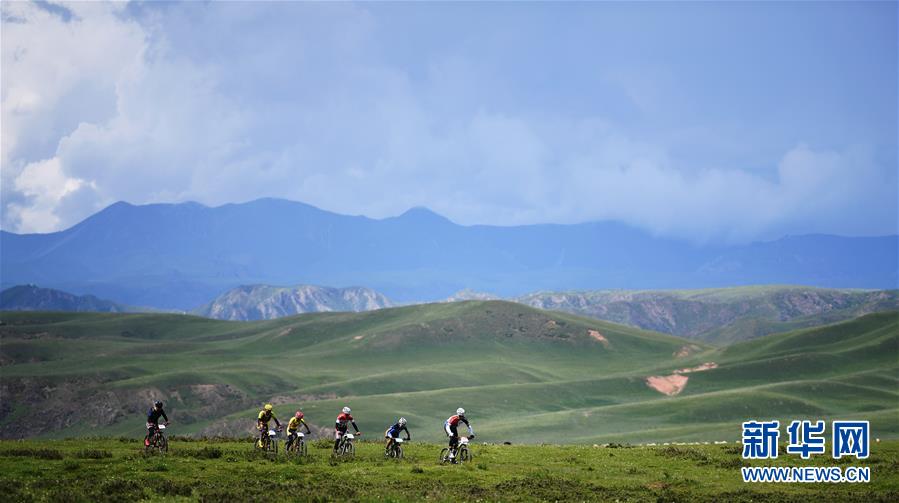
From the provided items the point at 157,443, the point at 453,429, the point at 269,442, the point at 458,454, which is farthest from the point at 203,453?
the point at 458,454

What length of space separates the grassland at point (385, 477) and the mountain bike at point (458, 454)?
937 millimetres

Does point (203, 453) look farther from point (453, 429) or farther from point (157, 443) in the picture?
point (453, 429)

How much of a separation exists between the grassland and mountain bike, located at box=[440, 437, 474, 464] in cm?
94

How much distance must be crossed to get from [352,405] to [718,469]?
118 meters

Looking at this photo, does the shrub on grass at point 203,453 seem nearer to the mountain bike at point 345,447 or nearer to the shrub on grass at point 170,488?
the mountain bike at point 345,447

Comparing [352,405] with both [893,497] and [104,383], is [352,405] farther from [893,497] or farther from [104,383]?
[893,497]

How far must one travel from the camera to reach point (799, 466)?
157 ft

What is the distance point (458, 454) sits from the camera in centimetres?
4922

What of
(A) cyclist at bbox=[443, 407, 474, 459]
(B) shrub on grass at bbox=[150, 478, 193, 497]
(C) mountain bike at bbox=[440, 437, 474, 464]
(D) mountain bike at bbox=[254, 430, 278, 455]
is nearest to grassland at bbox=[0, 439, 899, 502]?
(B) shrub on grass at bbox=[150, 478, 193, 497]

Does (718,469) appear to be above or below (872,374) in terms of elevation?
below

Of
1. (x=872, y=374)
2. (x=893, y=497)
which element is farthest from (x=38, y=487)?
(x=872, y=374)

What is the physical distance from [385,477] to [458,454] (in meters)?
7.44

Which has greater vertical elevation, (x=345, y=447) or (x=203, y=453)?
(x=345, y=447)

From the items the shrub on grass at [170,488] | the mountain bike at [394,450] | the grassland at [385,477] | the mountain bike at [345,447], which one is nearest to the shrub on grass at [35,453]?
the grassland at [385,477]
